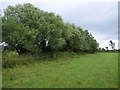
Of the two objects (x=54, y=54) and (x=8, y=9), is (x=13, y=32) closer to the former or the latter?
(x=8, y=9)

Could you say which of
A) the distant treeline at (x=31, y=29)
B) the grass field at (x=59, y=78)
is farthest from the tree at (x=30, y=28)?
the grass field at (x=59, y=78)

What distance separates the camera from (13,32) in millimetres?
36500

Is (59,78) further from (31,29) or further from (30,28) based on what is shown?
(30,28)

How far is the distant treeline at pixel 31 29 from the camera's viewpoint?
1449 inches

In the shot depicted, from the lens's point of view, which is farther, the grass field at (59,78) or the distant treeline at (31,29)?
the distant treeline at (31,29)

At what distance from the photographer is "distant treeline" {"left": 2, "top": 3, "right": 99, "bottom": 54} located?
36812 millimetres

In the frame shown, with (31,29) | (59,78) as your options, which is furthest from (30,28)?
(59,78)

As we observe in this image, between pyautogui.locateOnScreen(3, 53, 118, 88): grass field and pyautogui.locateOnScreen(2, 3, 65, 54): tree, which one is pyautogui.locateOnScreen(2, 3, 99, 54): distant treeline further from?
pyautogui.locateOnScreen(3, 53, 118, 88): grass field

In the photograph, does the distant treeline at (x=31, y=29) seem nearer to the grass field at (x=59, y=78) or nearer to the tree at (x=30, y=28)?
the tree at (x=30, y=28)

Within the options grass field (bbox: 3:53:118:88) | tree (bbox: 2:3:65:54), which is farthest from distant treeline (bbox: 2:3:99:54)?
grass field (bbox: 3:53:118:88)

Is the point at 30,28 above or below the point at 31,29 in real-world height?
above

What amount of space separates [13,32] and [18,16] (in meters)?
5.20

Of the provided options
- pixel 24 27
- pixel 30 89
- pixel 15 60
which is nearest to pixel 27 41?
pixel 24 27

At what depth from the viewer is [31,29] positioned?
4012 centimetres
